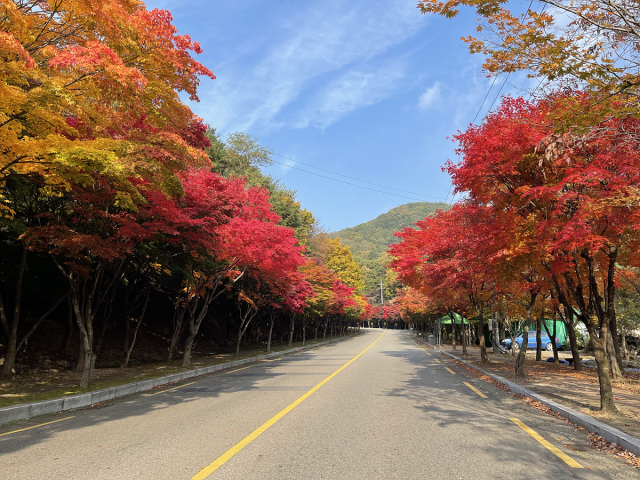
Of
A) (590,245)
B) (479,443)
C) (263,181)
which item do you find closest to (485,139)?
(590,245)

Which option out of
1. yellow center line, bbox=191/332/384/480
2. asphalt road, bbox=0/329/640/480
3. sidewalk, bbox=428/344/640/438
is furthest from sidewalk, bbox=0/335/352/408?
sidewalk, bbox=428/344/640/438

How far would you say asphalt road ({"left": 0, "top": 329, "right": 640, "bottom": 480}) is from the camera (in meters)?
4.38

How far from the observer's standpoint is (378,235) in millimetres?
170750

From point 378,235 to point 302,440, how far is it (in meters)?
167

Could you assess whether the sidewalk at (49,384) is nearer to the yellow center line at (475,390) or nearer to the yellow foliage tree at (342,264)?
the yellow center line at (475,390)

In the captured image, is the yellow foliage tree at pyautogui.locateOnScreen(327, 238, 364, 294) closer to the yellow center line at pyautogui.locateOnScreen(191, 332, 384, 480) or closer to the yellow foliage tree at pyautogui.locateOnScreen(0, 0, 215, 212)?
the yellow foliage tree at pyautogui.locateOnScreen(0, 0, 215, 212)

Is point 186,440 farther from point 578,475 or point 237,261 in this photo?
point 237,261

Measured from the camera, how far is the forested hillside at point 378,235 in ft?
414

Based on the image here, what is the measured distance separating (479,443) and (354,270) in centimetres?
6122

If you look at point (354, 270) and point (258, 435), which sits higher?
point (354, 270)

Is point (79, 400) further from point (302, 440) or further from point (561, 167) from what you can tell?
point (561, 167)

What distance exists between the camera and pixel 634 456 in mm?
4961

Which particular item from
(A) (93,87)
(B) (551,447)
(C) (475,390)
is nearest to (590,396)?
(C) (475,390)

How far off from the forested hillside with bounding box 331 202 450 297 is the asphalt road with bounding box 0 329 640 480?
115650 mm
